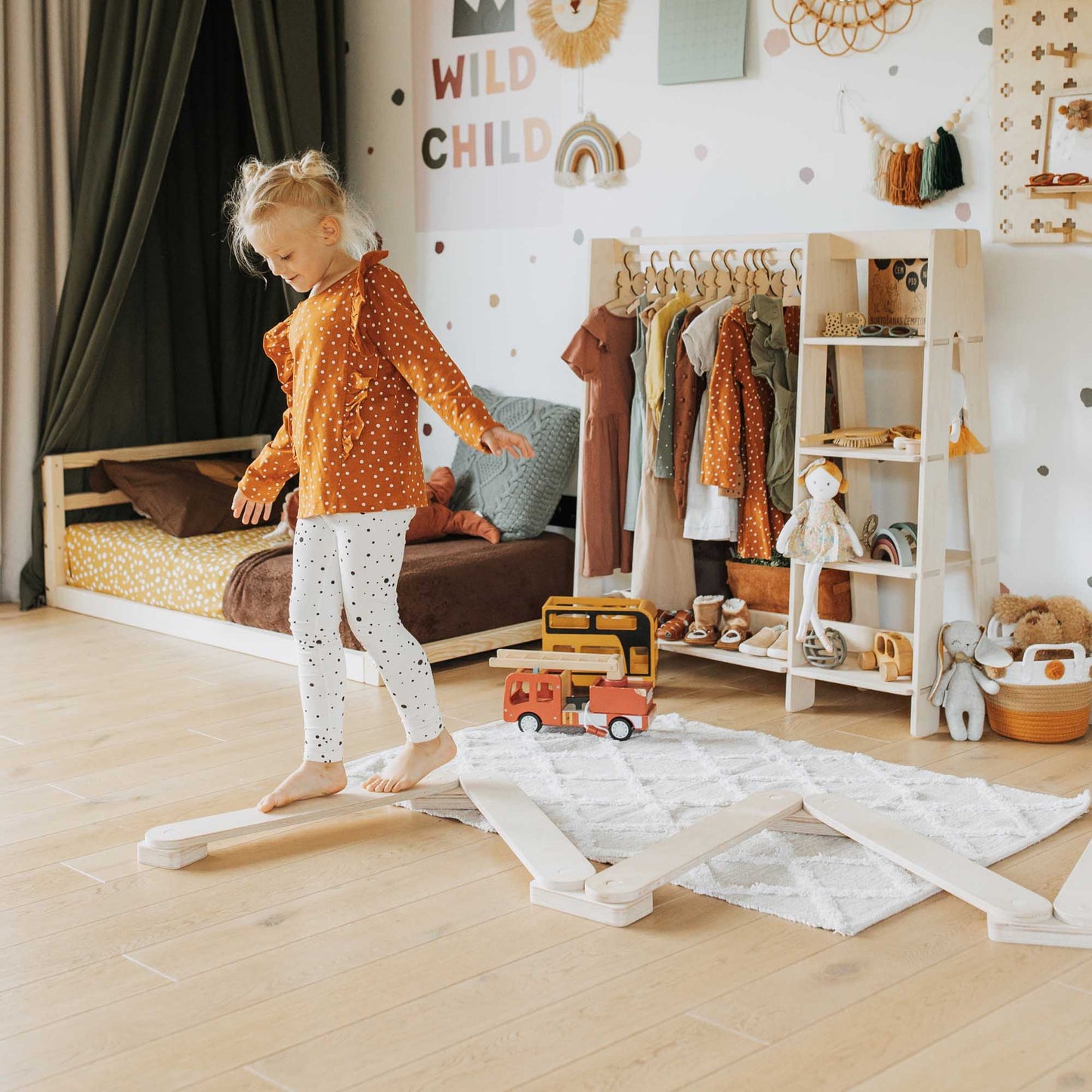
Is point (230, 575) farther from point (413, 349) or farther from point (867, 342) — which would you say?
point (867, 342)

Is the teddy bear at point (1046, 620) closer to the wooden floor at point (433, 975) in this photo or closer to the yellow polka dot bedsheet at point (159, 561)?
the wooden floor at point (433, 975)

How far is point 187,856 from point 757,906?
97cm

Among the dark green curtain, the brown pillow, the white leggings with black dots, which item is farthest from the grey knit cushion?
the white leggings with black dots

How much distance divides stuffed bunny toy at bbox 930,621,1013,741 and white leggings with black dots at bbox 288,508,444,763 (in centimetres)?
126

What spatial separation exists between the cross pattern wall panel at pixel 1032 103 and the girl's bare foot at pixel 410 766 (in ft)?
5.87

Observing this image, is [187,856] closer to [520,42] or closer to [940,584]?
[940,584]

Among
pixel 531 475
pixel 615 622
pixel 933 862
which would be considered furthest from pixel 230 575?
pixel 933 862

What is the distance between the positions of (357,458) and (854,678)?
56.6 inches

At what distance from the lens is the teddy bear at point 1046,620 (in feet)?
10.6

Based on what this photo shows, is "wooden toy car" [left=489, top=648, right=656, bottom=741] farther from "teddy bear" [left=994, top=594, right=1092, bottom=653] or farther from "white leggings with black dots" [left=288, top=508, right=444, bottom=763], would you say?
"teddy bear" [left=994, top=594, right=1092, bottom=653]

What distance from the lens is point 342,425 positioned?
99.6 inches

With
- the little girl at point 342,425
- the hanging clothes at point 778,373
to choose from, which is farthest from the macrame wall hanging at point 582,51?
the little girl at point 342,425

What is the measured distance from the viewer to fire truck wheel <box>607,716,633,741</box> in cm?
317

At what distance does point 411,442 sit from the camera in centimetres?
260
